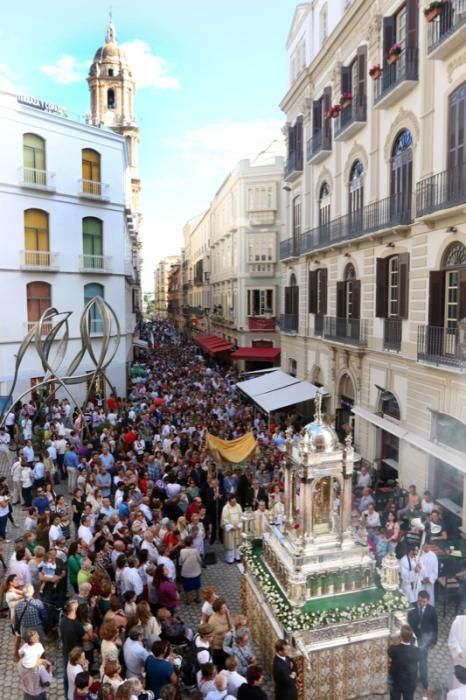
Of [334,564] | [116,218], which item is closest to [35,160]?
[116,218]

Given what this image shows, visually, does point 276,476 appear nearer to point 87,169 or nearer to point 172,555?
point 172,555

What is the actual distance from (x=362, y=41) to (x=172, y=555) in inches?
715

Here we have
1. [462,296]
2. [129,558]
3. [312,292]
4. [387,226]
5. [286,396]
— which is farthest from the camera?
[312,292]

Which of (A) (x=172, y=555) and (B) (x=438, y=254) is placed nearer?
(A) (x=172, y=555)

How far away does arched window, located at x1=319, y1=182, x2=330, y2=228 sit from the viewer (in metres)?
24.0

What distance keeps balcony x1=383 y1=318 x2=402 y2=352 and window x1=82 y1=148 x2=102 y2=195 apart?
18.1 metres

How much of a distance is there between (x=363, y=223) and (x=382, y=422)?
705cm

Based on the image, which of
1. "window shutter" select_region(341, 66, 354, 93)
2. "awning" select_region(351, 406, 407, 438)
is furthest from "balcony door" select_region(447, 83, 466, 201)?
"window shutter" select_region(341, 66, 354, 93)

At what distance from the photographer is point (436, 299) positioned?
15.1 meters

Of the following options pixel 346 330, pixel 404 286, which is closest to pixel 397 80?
pixel 404 286

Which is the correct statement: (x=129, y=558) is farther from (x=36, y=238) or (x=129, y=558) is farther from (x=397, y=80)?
(x=36, y=238)

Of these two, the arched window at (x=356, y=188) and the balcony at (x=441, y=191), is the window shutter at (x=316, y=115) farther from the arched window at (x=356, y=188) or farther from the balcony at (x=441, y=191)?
the balcony at (x=441, y=191)

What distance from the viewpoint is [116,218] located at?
30.3 metres

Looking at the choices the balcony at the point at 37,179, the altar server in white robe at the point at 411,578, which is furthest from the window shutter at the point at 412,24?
the balcony at the point at 37,179
